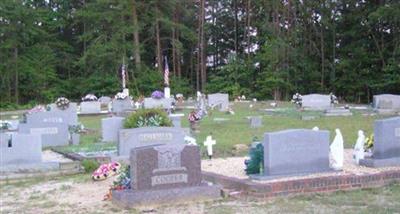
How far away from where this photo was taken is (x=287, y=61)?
46.8 metres

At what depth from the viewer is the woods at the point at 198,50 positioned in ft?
148

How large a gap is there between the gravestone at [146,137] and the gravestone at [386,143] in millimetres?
4225

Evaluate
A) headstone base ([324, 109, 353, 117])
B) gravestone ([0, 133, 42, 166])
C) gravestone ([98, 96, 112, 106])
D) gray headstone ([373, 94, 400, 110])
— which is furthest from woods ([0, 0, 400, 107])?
gravestone ([0, 133, 42, 166])

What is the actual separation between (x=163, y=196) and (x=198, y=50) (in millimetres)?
44990

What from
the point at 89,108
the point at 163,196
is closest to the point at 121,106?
the point at 89,108

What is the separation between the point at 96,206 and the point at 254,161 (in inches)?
104

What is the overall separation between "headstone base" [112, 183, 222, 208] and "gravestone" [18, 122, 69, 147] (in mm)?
9242

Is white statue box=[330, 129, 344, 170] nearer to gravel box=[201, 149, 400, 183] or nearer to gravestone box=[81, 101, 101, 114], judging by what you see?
gravel box=[201, 149, 400, 183]

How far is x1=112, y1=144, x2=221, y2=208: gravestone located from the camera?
820cm

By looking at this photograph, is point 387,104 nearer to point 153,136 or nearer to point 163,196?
point 153,136

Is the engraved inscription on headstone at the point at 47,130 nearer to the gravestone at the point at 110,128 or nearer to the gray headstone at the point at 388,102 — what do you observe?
the gravestone at the point at 110,128

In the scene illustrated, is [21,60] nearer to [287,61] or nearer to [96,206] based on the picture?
[287,61]

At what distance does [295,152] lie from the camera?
955cm

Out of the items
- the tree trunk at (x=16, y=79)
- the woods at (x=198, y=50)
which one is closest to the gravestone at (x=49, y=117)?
the woods at (x=198, y=50)
